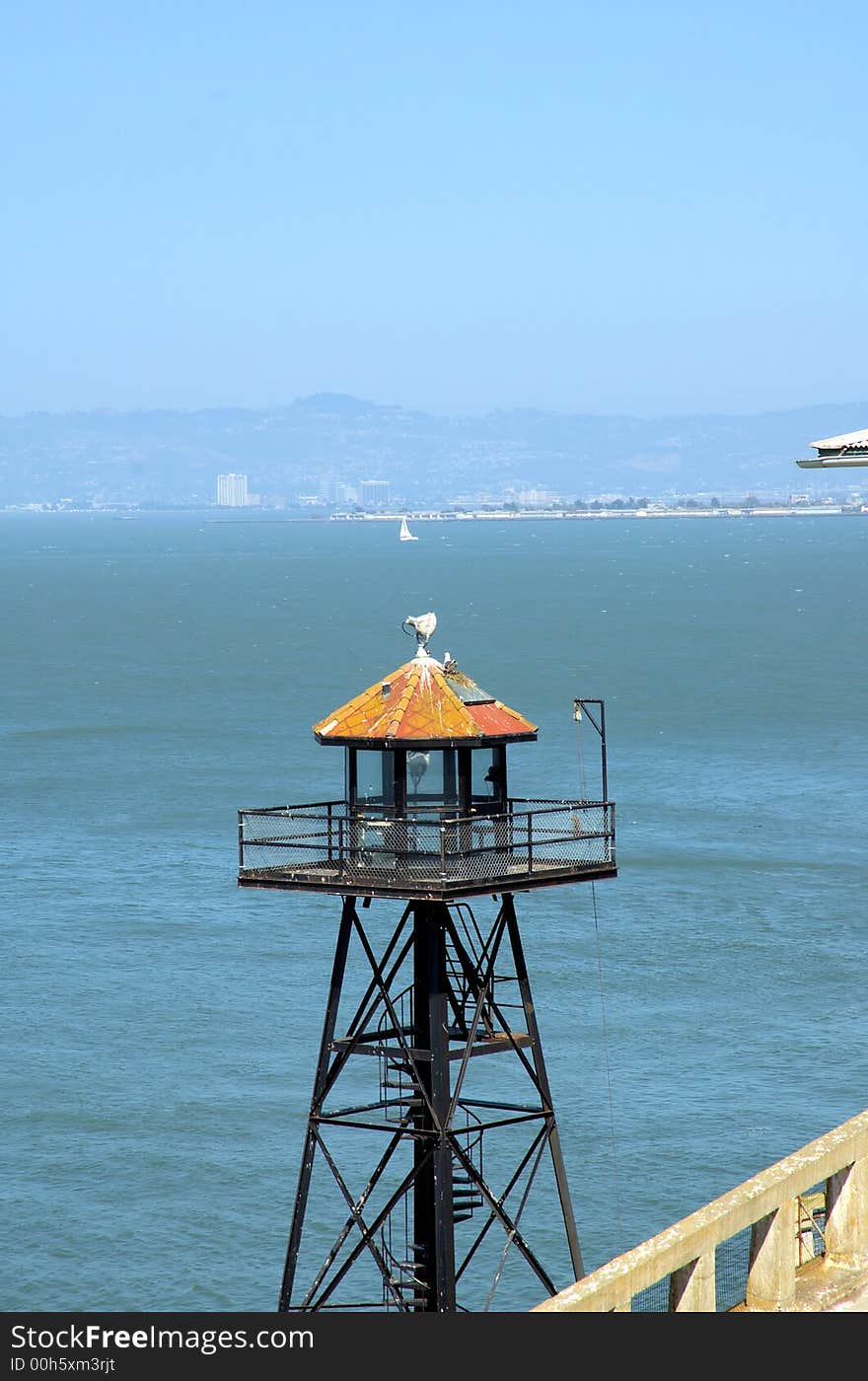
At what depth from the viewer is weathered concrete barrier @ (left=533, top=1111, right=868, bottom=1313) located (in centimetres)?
1266

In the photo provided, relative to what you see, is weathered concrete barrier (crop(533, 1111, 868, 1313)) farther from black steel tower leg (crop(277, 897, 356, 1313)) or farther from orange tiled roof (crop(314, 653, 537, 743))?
black steel tower leg (crop(277, 897, 356, 1313))

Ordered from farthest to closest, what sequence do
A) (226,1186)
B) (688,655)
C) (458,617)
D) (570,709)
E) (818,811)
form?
(458,617)
(688,655)
(570,709)
(818,811)
(226,1186)

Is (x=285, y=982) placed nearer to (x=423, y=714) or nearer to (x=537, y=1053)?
(x=537, y=1053)

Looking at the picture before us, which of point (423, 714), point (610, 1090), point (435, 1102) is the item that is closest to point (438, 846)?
point (423, 714)

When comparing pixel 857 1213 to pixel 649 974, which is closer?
pixel 857 1213

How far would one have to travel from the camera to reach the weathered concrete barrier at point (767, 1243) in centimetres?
1266

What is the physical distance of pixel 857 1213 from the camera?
563 inches

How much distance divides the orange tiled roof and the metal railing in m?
0.72

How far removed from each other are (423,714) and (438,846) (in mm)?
1324

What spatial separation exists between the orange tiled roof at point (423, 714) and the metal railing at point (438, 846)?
0.72 metres

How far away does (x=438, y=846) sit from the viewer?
20.6 metres

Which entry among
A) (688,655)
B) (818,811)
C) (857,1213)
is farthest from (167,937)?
(688,655)
